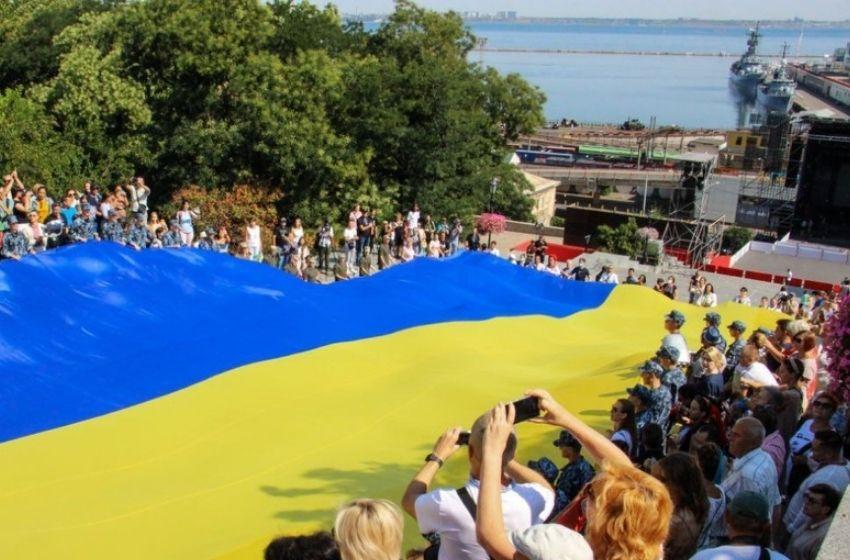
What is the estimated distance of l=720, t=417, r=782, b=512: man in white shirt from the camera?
5199 mm

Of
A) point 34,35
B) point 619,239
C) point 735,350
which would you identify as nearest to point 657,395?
point 735,350

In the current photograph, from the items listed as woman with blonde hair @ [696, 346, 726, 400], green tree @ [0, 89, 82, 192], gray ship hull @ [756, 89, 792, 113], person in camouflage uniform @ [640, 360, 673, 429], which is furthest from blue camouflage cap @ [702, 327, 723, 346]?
gray ship hull @ [756, 89, 792, 113]

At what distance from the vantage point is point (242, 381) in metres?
10.9

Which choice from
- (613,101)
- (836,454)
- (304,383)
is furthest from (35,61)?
(613,101)

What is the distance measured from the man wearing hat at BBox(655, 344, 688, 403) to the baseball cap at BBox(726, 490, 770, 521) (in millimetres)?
3758

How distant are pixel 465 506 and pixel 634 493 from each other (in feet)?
2.82

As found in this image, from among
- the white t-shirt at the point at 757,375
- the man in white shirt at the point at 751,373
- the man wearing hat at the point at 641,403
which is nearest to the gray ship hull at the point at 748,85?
the man in white shirt at the point at 751,373

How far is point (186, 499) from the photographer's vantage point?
317 inches

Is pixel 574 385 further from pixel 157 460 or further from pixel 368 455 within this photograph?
pixel 157 460

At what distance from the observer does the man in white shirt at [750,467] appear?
17.1ft

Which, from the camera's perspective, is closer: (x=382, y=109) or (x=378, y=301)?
(x=378, y=301)

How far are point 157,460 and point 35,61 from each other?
102 ft

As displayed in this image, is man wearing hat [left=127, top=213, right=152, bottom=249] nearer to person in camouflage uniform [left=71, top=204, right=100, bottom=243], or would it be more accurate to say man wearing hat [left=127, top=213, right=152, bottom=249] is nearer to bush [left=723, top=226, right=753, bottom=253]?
person in camouflage uniform [left=71, top=204, right=100, bottom=243]

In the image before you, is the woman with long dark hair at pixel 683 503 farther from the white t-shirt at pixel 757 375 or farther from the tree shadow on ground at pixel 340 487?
the white t-shirt at pixel 757 375
